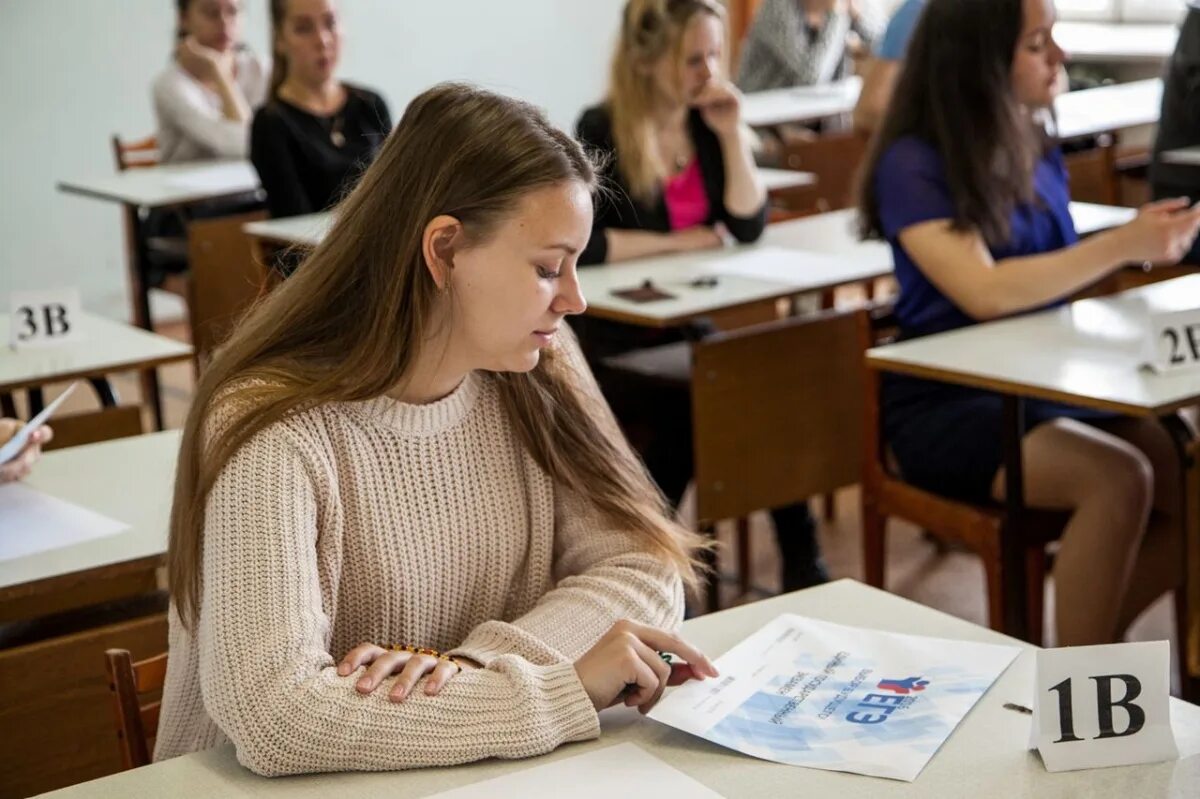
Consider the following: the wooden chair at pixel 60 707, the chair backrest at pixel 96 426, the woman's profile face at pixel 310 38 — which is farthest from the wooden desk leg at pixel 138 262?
the wooden chair at pixel 60 707

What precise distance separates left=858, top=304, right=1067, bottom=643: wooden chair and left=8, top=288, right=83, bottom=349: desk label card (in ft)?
4.90

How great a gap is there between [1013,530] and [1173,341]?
379 mm

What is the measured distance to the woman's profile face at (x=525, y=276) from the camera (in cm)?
135

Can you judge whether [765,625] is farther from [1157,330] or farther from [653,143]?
[653,143]

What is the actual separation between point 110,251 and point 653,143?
361 centimetres

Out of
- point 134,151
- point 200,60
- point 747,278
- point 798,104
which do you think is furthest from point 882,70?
point 134,151

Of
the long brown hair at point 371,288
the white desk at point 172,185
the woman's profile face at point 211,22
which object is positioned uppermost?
the woman's profile face at point 211,22

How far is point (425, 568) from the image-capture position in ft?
4.81

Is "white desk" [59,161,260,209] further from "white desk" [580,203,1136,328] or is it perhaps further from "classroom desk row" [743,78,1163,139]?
"classroom desk row" [743,78,1163,139]

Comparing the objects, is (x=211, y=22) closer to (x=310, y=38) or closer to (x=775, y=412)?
(x=310, y=38)

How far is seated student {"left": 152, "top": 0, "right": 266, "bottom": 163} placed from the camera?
5113 millimetres

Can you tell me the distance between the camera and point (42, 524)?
2.00m

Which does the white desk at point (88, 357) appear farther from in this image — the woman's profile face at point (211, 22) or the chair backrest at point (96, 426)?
the woman's profile face at point (211, 22)

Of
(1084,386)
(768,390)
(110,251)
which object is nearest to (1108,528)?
(1084,386)
